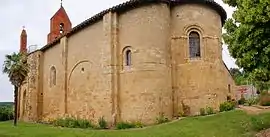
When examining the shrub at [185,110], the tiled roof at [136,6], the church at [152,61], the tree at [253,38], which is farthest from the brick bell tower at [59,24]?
the tree at [253,38]

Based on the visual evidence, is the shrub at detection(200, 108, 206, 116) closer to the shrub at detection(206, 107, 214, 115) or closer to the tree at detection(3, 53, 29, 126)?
the shrub at detection(206, 107, 214, 115)

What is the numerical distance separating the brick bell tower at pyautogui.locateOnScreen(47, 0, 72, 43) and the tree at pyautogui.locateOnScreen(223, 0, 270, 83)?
3616cm

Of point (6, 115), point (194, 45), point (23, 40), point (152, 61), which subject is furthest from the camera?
point (6, 115)

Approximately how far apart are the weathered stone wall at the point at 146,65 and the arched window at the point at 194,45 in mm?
1934

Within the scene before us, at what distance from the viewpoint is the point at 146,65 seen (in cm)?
2973

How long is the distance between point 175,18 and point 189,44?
2431 millimetres

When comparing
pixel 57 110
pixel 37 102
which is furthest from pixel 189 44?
pixel 37 102

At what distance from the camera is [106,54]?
103ft

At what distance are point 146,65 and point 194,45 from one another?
15.2 ft

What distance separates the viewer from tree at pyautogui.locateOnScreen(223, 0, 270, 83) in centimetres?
1642

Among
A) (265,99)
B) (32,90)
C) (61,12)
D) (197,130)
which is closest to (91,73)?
(32,90)

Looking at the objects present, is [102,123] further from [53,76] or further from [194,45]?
[53,76]

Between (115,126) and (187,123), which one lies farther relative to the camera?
(115,126)

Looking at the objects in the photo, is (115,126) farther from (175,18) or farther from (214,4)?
(214,4)
